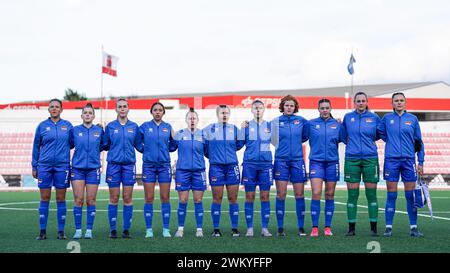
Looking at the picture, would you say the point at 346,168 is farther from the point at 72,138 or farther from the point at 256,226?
the point at 72,138

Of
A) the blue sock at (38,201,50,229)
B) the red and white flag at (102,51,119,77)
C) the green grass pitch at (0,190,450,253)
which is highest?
the red and white flag at (102,51,119,77)

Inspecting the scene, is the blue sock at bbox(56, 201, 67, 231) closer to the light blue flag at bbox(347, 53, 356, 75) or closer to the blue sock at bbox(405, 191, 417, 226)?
the blue sock at bbox(405, 191, 417, 226)

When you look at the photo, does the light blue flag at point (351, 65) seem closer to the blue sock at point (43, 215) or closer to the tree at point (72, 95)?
the blue sock at point (43, 215)

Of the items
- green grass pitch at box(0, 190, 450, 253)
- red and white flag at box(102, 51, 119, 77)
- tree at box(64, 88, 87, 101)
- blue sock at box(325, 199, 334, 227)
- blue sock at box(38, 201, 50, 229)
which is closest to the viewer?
green grass pitch at box(0, 190, 450, 253)

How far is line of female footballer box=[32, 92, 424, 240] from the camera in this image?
987cm

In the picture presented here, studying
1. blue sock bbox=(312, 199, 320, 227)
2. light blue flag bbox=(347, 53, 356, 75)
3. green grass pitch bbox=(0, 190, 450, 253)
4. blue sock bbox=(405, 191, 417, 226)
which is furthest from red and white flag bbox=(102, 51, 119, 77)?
blue sock bbox=(405, 191, 417, 226)

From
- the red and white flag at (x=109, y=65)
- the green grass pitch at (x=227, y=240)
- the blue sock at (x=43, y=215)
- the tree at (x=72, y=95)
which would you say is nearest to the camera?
the green grass pitch at (x=227, y=240)

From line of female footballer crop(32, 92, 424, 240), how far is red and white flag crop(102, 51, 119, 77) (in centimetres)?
2463

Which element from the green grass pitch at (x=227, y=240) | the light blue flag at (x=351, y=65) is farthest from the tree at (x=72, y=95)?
the green grass pitch at (x=227, y=240)

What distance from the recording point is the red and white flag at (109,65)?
34.2m

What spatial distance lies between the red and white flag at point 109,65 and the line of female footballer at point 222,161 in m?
24.6

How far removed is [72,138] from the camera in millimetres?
10047

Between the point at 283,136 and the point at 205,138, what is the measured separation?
1.31 meters
